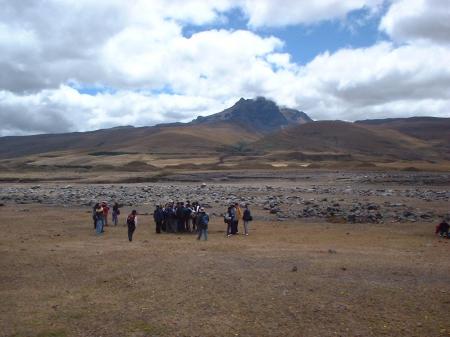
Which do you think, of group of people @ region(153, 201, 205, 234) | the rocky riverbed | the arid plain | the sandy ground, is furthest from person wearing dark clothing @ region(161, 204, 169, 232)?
the rocky riverbed

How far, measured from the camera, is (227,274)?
16.2 meters

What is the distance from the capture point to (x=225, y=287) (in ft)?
48.6

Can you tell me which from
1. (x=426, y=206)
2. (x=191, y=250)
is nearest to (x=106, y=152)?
(x=426, y=206)

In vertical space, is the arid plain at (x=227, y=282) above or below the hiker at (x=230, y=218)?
below

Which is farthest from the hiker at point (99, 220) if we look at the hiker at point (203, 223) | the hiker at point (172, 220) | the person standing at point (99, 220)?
the hiker at point (203, 223)

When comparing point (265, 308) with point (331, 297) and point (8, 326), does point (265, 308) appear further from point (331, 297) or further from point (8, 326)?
point (8, 326)

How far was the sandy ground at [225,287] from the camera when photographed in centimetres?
1195

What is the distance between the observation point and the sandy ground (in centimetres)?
1195

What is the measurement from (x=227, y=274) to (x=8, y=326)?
675 cm

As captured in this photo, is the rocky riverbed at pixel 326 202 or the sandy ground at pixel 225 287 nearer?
the sandy ground at pixel 225 287

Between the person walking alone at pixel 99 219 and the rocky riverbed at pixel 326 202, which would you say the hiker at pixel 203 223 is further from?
the rocky riverbed at pixel 326 202

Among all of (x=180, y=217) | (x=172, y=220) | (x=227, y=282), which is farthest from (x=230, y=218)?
(x=227, y=282)

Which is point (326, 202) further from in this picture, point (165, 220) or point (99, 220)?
point (99, 220)

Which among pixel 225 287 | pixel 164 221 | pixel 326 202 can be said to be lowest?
pixel 225 287
